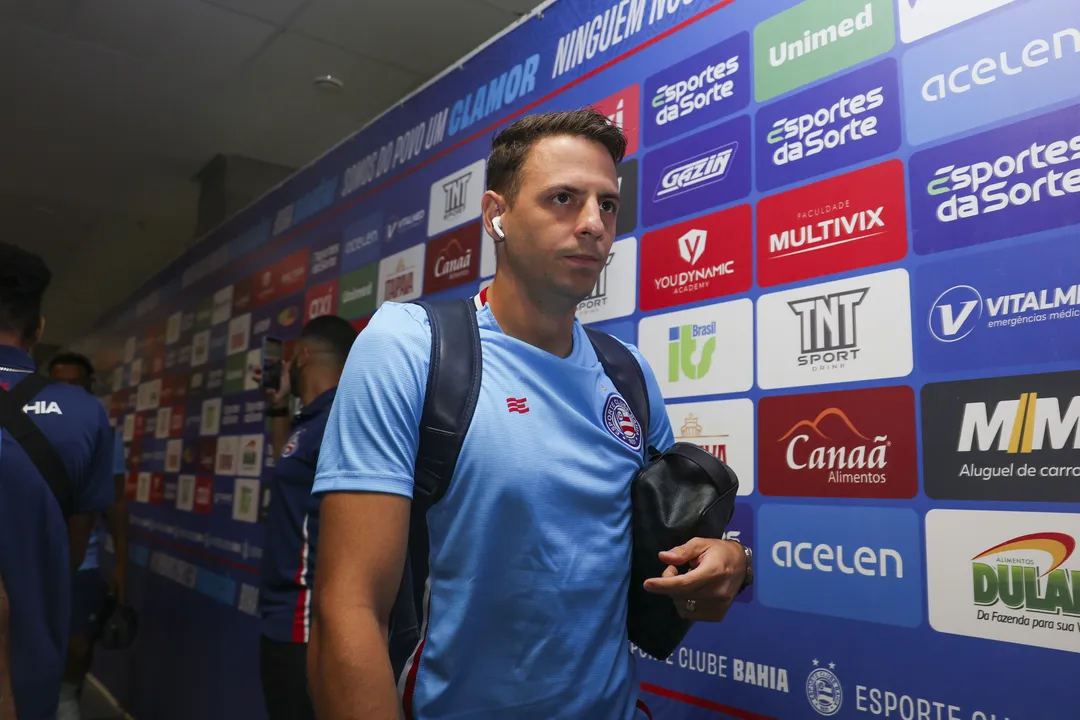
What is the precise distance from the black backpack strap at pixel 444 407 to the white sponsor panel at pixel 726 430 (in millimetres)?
521

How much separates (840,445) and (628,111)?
36.2 inches

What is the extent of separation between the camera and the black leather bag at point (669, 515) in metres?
0.91

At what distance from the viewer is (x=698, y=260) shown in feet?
4.93

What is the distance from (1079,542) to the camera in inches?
37.2

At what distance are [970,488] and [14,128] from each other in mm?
4627

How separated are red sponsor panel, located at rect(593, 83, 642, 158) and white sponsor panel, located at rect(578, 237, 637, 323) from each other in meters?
0.22

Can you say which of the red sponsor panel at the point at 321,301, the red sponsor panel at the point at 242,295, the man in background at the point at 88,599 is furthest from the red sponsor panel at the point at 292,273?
the man in background at the point at 88,599

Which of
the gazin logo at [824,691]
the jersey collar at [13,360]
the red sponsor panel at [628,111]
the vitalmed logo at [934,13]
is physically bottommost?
the gazin logo at [824,691]

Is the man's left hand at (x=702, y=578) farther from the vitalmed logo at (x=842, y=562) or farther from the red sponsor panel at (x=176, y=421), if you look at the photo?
the red sponsor panel at (x=176, y=421)

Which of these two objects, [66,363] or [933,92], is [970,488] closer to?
[933,92]

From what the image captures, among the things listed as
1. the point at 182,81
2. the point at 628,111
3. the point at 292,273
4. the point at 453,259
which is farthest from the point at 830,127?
the point at 182,81

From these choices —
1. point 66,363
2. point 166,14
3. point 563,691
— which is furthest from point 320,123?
point 563,691

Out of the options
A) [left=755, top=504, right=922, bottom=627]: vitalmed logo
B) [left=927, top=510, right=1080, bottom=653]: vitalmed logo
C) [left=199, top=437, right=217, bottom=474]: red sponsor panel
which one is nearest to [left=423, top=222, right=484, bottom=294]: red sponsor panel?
[left=755, top=504, right=922, bottom=627]: vitalmed logo

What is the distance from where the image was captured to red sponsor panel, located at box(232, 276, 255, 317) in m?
3.48
